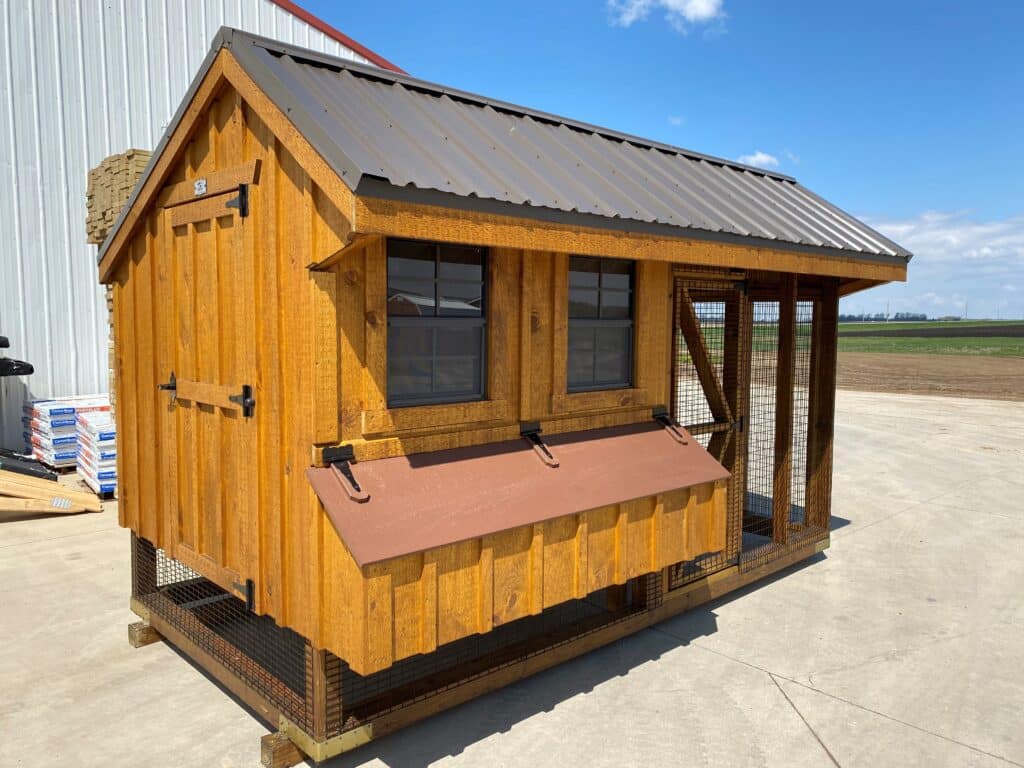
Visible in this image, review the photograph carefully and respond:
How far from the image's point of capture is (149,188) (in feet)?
15.4

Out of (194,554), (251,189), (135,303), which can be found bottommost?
(194,554)

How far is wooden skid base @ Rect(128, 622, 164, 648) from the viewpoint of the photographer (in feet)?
Result: 17.4

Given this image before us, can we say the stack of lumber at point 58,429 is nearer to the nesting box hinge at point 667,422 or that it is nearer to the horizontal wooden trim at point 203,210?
the horizontal wooden trim at point 203,210

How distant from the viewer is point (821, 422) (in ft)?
24.8

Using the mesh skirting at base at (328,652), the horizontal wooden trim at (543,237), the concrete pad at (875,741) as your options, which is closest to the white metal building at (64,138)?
the mesh skirting at base at (328,652)

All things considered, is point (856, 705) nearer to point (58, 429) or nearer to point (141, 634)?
point (141, 634)

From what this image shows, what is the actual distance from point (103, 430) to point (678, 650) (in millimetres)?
7576

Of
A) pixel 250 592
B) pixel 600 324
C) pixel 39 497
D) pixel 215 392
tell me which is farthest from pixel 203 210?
pixel 39 497

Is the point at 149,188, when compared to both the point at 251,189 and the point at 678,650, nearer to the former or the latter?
the point at 251,189

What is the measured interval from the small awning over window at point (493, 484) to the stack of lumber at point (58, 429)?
8.43 m

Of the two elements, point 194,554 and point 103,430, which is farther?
point 103,430

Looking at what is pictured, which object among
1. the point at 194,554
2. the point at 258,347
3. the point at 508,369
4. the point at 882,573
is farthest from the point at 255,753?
the point at 882,573

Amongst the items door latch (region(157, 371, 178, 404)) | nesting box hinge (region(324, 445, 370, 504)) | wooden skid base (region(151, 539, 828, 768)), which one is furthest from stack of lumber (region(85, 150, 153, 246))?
nesting box hinge (region(324, 445, 370, 504))

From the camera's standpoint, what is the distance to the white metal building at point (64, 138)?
38.7ft
